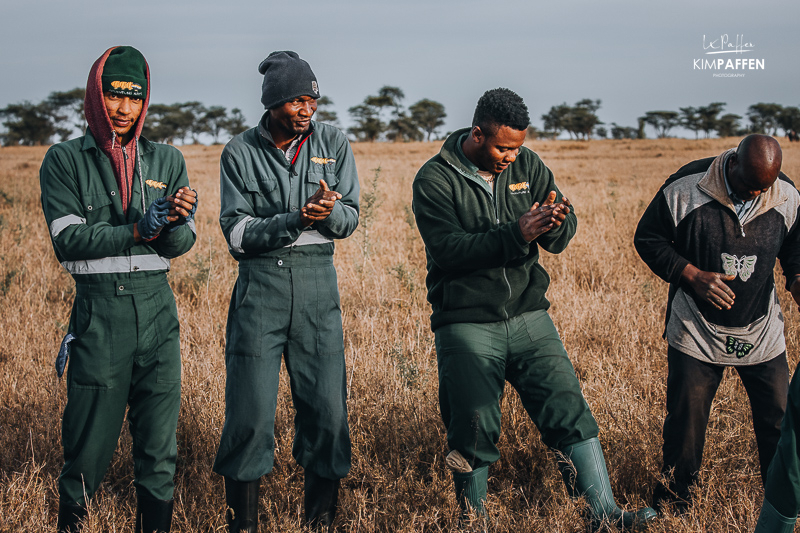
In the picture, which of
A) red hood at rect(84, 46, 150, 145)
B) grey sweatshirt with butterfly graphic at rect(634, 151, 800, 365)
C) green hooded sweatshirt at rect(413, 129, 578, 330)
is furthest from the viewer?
grey sweatshirt with butterfly graphic at rect(634, 151, 800, 365)

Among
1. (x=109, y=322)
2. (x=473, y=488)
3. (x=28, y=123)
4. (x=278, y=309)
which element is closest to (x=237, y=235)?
(x=278, y=309)

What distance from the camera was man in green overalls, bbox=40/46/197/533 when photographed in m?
2.72

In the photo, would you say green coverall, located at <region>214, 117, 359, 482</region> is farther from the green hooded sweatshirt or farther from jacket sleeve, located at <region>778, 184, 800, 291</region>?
jacket sleeve, located at <region>778, 184, 800, 291</region>

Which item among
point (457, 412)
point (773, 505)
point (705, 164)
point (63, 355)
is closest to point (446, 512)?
point (457, 412)

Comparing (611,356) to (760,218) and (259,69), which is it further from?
(259,69)

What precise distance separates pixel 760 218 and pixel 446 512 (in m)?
1.98

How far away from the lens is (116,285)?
2758 mm

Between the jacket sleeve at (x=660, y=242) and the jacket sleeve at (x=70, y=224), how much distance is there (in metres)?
2.29

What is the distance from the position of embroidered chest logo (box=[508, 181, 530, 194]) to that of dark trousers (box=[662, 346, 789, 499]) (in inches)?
41.0

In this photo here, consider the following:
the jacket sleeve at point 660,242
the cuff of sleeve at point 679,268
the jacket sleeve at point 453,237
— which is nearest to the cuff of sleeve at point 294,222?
the jacket sleeve at point 453,237

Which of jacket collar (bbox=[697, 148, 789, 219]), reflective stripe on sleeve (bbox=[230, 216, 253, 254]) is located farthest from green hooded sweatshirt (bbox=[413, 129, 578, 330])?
reflective stripe on sleeve (bbox=[230, 216, 253, 254])

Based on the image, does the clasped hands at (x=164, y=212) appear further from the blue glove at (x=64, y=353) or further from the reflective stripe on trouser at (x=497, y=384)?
the reflective stripe on trouser at (x=497, y=384)

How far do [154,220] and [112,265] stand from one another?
11.3 inches

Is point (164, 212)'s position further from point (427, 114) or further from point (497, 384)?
point (427, 114)
